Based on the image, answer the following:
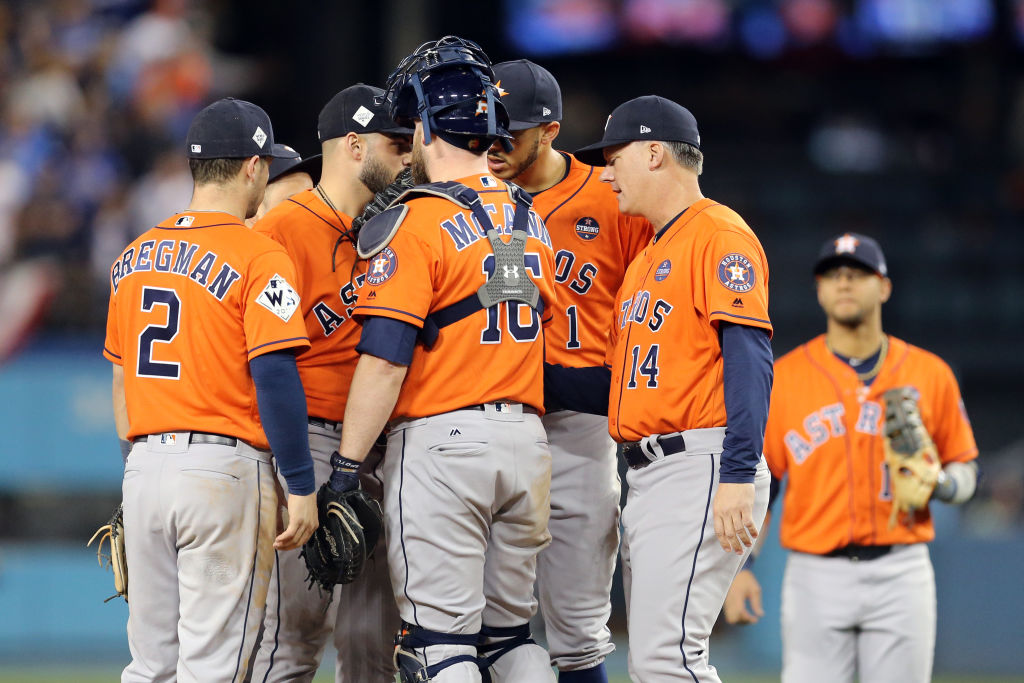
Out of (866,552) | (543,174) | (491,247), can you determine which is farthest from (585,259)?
(866,552)

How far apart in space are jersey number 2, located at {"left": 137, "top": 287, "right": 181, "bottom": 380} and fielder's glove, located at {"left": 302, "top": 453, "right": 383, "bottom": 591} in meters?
0.61

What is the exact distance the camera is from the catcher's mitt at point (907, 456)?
5168mm

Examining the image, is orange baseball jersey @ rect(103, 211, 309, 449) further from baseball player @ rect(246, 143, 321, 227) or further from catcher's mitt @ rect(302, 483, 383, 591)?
baseball player @ rect(246, 143, 321, 227)

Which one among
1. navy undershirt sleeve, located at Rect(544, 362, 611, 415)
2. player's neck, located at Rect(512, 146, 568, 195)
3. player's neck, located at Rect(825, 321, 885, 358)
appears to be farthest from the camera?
player's neck, located at Rect(825, 321, 885, 358)

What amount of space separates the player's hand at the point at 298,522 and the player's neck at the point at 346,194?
1174 millimetres

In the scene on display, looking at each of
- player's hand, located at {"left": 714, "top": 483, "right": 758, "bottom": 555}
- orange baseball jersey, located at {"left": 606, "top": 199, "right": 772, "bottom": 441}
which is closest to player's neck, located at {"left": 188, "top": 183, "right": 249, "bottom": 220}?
orange baseball jersey, located at {"left": 606, "top": 199, "right": 772, "bottom": 441}

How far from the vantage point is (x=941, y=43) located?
13.9 m

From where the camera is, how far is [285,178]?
5332 millimetres

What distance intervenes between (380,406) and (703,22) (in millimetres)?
10744

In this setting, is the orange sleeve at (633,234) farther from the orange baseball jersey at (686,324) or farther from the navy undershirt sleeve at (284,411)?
the navy undershirt sleeve at (284,411)

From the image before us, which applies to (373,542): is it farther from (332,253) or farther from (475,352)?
(332,253)

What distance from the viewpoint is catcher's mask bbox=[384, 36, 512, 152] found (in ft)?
13.4

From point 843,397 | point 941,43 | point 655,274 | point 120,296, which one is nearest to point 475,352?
point 655,274

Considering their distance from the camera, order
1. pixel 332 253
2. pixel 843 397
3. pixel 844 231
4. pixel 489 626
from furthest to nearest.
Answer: pixel 844 231, pixel 843 397, pixel 332 253, pixel 489 626
